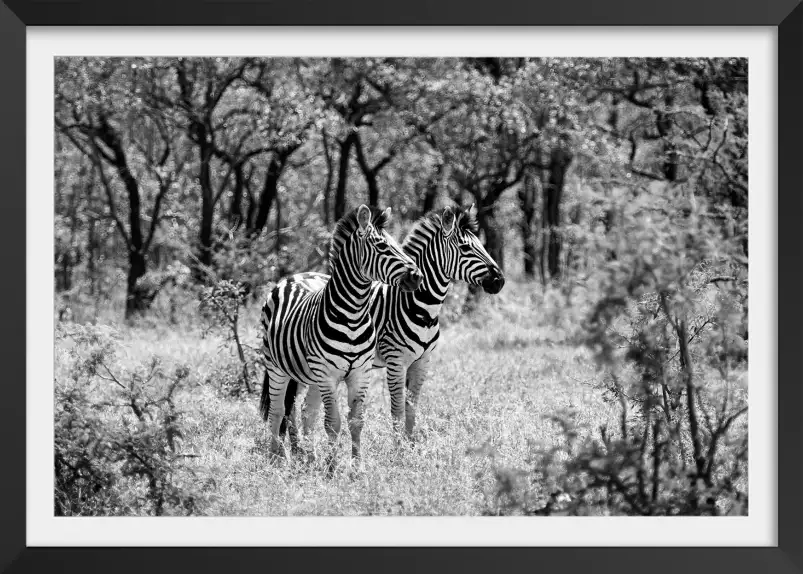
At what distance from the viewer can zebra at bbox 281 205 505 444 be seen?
7.21 metres

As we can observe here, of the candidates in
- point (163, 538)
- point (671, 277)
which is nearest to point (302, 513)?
point (163, 538)

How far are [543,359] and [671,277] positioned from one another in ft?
19.3

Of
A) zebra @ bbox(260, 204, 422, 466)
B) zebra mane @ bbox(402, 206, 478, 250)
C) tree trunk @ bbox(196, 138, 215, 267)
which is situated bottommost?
zebra @ bbox(260, 204, 422, 466)

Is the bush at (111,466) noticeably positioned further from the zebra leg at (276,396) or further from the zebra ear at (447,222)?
the zebra ear at (447,222)

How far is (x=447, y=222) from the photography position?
23.9 feet

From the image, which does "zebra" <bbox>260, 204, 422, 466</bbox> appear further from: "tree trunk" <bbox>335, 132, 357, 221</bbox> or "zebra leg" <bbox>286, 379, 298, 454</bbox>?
"tree trunk" <bbox>335, 132, 357, 221</bbox>

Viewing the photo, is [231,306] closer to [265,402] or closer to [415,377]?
[265,402]

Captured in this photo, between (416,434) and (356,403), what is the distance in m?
0.91

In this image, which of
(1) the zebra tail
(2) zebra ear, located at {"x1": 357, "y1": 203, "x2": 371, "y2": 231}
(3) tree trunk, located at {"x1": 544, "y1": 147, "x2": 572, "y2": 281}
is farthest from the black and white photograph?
(3) tree trunk, located at {"x1": 544, "y1": 147, "x2": 572, "y2": 281}

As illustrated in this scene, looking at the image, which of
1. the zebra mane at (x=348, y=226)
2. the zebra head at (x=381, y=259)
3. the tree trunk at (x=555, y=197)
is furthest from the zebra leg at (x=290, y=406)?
the tree trunk at (x=555, y=197)

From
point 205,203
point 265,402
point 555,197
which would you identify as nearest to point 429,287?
point 265,402

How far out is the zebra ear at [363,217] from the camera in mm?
6295
